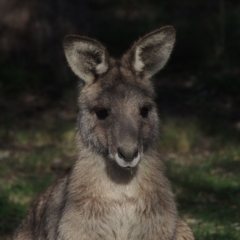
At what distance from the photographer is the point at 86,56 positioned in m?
5.82

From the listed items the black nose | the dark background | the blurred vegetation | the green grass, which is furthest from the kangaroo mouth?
the dark background

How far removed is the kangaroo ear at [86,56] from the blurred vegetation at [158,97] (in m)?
2.24

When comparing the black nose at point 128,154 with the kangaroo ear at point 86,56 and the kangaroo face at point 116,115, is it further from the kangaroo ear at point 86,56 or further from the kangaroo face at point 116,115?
the kangaroo ear at point 86,56

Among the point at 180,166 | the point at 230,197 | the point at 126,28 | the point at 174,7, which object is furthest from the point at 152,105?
the point at 174,7

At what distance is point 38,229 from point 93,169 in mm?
740

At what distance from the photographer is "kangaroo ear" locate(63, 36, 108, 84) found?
18.8 ft

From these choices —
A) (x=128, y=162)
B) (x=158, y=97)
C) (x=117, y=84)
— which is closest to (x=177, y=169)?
(x=158, y=97)

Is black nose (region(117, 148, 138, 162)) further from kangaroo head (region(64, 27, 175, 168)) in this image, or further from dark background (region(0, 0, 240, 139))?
dark background (region(0, 0, 240, 139))

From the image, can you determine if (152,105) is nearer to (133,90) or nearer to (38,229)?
(133,90)

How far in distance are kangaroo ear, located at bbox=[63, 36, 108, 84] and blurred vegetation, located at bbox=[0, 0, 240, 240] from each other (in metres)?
2.24

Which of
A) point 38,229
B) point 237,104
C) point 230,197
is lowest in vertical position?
point 38,229

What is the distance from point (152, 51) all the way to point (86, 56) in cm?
45

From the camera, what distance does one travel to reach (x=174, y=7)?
15.9 meters

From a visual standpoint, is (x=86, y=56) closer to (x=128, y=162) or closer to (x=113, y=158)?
(x=113, y=158)
